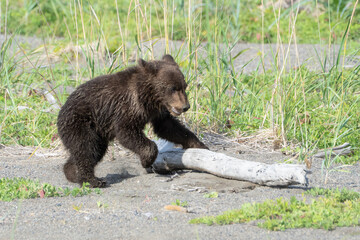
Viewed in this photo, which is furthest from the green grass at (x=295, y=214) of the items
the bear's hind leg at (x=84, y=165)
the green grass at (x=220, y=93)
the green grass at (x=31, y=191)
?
the bear's hind leg at (x=84, y=165)

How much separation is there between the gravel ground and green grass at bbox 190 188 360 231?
63mm

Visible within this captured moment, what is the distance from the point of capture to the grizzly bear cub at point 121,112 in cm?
546

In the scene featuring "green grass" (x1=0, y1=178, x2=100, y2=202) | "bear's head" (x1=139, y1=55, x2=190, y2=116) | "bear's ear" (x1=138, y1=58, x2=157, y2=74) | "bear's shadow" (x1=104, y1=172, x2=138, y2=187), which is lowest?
"bear's shadow" (x1=104, y1=172, x2=138, y2=187)

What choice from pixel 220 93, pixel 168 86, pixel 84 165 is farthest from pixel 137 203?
pixel 220 93

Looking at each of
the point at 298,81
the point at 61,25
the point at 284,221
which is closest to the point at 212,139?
the point at 298,81

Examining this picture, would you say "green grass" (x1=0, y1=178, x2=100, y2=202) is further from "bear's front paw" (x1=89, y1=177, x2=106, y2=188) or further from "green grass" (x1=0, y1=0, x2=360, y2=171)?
"green grass" (x1=0, y1=0, x2=360, y2=171)

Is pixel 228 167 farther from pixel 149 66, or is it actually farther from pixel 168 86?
pixel 149 66

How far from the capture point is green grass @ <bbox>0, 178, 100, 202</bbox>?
4764mm

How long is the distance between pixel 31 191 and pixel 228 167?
1.81 m

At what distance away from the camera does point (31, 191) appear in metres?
4.82

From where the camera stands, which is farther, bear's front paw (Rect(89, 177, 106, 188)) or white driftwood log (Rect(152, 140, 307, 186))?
bear's front paw (Rect(89, 177, 106, 188))

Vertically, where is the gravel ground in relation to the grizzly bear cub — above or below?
below

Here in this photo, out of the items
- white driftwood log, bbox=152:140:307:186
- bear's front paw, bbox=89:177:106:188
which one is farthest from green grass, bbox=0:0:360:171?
bear's front paw, bbox=89:177:106:188

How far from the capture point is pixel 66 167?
5.67 metres
